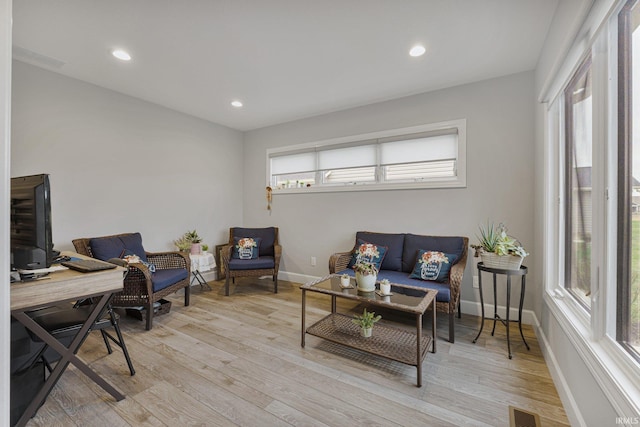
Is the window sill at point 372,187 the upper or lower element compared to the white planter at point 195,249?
upper

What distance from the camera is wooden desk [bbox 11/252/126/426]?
1.31m

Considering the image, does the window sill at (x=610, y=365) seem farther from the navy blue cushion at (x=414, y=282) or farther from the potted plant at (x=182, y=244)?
the potted plant at (x=182, y=244)

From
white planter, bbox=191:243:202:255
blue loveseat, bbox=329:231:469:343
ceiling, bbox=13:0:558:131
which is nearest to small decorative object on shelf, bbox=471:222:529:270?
blue loveseat, bbox=329:231:469:343

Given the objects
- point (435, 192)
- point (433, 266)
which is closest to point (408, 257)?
point (433, 266)

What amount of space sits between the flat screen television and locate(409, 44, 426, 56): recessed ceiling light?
271cm

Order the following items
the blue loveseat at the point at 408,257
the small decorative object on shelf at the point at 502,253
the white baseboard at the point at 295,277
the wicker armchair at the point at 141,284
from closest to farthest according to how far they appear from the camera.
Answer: the small decorative object on shelf at the point at 502,253 < the blue loveseat at the point at 408,257 < the wicker armchair at the point at 141,284 < the white baseboard at the point at 295,277

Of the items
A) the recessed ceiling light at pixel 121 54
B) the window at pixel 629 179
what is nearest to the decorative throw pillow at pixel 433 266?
the window at pixel 629 179

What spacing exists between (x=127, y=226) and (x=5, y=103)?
277 centimetres

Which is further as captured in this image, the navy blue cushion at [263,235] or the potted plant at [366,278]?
the navy blue cushion at [263,235]

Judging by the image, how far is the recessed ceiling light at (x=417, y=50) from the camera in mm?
2363

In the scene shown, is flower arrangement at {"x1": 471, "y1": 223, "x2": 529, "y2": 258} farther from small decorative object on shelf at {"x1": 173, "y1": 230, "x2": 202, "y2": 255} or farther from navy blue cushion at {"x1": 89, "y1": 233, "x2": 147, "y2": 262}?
navy blue cushion at {"x1": 89, "y1": 233, "x2": 147, "y2": 262}

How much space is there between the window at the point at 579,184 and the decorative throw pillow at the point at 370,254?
1.62 meters

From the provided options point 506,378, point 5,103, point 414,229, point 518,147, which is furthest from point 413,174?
point 5,103

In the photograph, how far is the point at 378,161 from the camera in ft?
11.9
